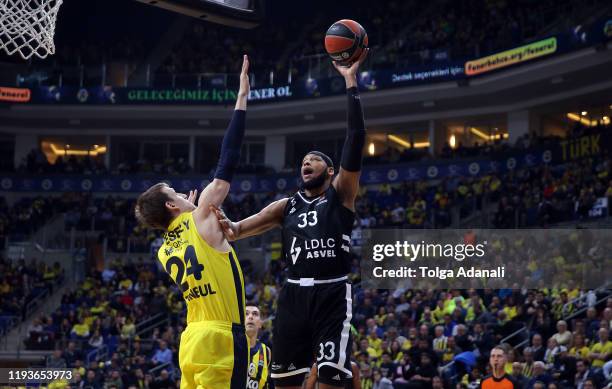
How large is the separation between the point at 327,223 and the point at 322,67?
86.3 feet

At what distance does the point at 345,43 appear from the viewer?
6281 millimetres

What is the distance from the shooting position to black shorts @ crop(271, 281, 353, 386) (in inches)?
240

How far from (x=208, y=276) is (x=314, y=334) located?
0.89 m

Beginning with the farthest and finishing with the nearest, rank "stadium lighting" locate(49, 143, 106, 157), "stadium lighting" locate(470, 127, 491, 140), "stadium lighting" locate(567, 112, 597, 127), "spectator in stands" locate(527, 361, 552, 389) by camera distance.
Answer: "stadium lighting" locate(49, 143, 106, 157)
"stadium lighting" locate(470, 127, 491, 140)
"stadium lighting" locate(567, 112, 597, 127)
"spectator in stands" locate(527, 361, 552, 389)

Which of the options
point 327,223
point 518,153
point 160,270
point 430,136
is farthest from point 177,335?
point 327,223

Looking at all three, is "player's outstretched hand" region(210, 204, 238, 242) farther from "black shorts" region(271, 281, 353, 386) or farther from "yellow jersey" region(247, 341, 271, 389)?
"yellow jersey" region(247, 341, 271, 389)

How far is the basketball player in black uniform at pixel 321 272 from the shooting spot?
612 centimetres

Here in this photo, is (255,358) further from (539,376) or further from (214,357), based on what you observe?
(539,376)

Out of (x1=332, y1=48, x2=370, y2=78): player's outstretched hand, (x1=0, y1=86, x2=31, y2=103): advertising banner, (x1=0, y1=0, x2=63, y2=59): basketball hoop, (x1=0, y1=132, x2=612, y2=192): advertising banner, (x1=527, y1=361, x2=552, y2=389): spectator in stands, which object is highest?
(x1=0, y1=86, x2=31, y2=103): advertising banner

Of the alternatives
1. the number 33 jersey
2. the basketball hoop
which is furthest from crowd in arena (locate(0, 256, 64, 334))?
the number 33 jersey

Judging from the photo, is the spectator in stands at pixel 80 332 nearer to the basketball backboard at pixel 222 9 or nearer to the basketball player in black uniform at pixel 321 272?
the basketball backboard at pixel 222 9

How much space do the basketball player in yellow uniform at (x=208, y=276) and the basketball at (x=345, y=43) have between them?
0.72 meters

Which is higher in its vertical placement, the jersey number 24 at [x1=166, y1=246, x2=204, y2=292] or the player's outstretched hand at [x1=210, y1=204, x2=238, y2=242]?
the player's outstretched hand at [x1=210, y1=204, x2=238, y2=242]

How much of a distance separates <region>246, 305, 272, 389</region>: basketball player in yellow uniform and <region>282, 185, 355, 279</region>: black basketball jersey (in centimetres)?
260
